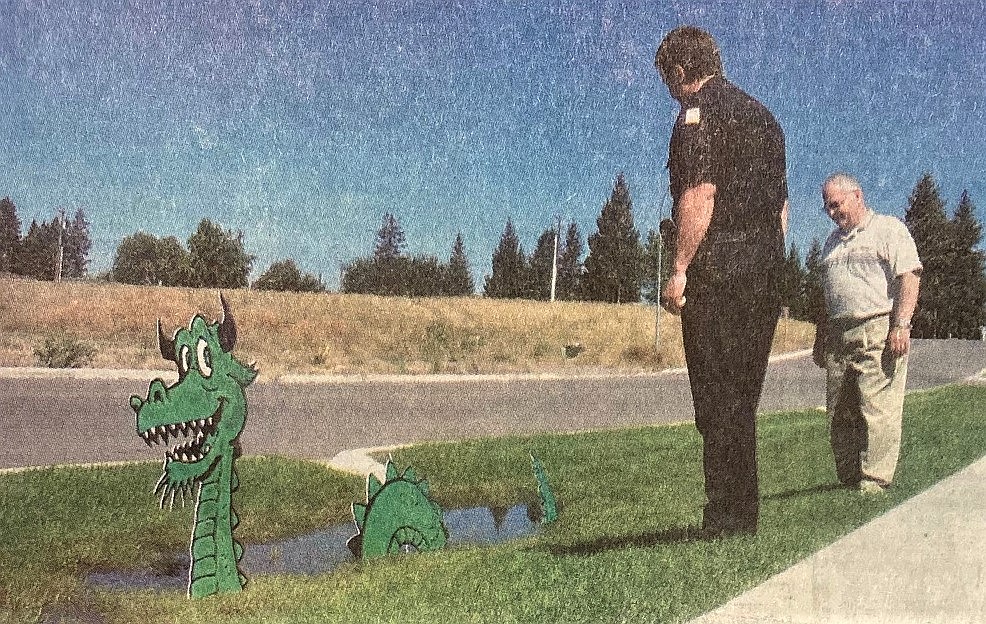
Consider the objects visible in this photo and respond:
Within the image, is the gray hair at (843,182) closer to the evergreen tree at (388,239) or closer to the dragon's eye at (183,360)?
the evergreen tree at (388,239)

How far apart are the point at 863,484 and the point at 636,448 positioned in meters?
1.21

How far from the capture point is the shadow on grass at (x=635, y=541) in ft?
15.7

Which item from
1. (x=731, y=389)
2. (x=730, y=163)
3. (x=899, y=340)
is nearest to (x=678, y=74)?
(x=730, y=163)

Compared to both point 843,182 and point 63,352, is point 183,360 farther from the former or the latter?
point 843,182

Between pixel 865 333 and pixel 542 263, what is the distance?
1.76 m

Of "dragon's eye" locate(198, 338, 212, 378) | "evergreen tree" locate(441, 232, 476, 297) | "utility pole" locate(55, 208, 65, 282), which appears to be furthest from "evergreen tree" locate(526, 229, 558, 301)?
"utility pole" locate(55, 208, 65, 282)

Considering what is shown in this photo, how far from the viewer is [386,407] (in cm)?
499

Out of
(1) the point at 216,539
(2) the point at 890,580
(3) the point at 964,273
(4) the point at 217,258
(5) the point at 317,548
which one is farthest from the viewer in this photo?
(3) the point at 964,273

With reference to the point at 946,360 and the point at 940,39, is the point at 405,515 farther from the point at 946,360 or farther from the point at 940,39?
the point at 940,39

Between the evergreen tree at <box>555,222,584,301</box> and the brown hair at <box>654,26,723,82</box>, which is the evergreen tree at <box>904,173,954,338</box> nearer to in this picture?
the brown hair at <box>654,26,723,82</box>

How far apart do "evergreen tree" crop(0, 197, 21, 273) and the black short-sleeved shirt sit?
3.18m

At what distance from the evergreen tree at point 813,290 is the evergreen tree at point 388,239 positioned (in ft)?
6.84

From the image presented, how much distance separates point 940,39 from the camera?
4.98 metres

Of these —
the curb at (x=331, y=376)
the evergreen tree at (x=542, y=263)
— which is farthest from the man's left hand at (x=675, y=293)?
the evergreen tree at (x=542, y=263)
